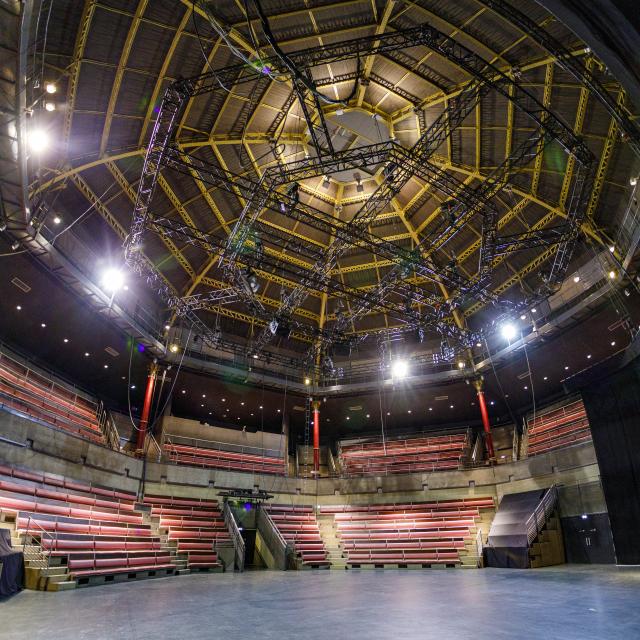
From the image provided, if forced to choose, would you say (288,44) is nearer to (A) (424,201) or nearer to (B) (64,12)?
(B) (64,12)

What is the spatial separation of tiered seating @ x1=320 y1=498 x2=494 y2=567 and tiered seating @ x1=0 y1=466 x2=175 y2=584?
9292mm

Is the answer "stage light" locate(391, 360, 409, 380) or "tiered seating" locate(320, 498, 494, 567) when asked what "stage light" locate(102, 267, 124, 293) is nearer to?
"stage light" locate(391, 360, 409, 380)

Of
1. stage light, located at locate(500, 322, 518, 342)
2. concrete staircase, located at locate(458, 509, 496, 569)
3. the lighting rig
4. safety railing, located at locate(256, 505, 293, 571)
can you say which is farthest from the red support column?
safety railing, located at locate(256, 505, 293, 571)

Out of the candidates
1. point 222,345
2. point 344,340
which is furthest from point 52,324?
point 344,340

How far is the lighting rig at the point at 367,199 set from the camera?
43.1 feet

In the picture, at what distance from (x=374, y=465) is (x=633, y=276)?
697 inches

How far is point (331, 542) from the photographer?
21375 mm

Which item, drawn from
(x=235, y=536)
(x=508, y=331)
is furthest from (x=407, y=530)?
(x=508, y=331)

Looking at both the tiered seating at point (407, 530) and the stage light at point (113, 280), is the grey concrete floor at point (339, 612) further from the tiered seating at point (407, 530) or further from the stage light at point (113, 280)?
the stage light at point (113, 280)

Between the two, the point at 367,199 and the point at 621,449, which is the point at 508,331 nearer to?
the point at 621,449

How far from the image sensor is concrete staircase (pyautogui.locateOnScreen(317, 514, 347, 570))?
63.3 ft

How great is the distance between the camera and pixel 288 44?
14672 mm

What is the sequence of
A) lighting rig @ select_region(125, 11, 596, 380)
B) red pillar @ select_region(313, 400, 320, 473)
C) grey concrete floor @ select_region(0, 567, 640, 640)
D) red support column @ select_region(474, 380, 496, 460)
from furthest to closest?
red pillar @ select_region(313, 400, 320, 473) < red support column @ select_region(474, 380, 496, 460) < lighting rig @ select_region(125, 11, 596, 380) < grey concrete floor @ select_region(0, 567, 640, 640)

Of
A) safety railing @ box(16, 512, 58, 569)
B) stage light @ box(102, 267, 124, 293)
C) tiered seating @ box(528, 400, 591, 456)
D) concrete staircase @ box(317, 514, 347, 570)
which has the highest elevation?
stage light @ box(102, 267, 124, 293)
